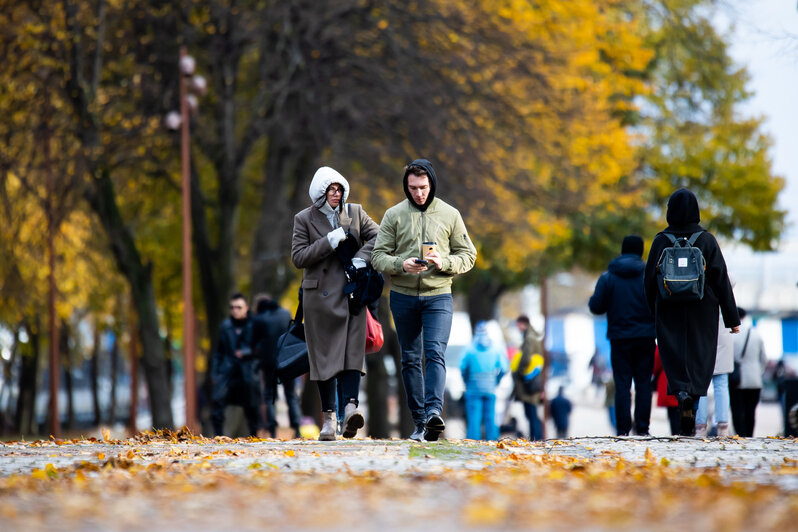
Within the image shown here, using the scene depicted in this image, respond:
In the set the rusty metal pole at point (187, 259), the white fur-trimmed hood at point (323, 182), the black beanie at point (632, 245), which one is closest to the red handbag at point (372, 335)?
the white fur-trimmed hood at point (323, 182)

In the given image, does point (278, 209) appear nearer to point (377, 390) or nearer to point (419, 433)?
point (377, 390)

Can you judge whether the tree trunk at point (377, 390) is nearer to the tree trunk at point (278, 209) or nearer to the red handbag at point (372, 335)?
the tree trunk at point (278, 209)

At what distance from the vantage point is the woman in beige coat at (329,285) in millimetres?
9703

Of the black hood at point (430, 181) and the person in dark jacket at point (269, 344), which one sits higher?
the black hood at point (430, 181)

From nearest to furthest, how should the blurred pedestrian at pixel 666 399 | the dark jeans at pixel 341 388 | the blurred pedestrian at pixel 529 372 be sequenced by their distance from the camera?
the dark jeans at pixel 341 388
the blurred pedestrian at pixel 666 399
the blurred pedestrian at pixel 529 372

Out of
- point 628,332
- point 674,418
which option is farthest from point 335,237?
point 674,418

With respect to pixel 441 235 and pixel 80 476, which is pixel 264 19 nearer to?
pixel 441 235

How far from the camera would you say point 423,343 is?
31.2 feet

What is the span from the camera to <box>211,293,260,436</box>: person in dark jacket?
14609 millimetres

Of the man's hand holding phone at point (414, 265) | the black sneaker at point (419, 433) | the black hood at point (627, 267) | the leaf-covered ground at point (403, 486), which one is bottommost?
the leaf-covered ground at point (403, 486)

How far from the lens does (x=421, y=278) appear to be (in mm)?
9391

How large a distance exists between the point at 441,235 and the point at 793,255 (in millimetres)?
55786

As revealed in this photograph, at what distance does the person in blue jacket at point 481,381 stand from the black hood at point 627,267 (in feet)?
18.1

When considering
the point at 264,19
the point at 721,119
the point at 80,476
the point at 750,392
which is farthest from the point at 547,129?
the point at 80,476
